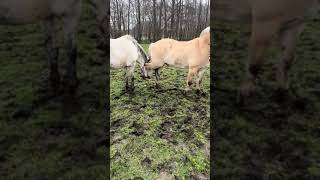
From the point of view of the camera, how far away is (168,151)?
1.88 metres

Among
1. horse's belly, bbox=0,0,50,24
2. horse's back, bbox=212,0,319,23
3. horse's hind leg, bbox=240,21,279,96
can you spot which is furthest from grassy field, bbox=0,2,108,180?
horse's back, bbox=212,0,319,23

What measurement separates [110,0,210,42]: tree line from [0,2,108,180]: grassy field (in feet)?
2.90

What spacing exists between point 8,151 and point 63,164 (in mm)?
460

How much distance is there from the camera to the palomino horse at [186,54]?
2.73 m

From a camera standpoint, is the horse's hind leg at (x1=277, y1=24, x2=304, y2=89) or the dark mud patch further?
the horse's hind leg at (x1=277, y1=24, x2=304, y2=89)

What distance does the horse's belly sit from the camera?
2359mm

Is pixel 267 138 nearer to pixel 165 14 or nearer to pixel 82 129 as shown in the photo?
pixel 82 129

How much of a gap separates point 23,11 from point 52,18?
31 cm

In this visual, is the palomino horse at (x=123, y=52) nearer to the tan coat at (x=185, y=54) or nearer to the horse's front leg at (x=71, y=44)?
the tan coat at (x=185, y=54)

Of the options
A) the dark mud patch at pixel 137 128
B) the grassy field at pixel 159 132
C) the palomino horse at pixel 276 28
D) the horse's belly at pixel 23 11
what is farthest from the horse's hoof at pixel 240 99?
the horse's belly at pixel 23 11

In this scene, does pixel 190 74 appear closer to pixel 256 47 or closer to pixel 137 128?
pixel 256 47

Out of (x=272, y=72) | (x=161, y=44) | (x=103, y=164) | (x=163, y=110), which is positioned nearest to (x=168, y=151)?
(x=103, y=164)

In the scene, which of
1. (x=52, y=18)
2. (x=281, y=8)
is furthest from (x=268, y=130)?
(x=52, y=18)

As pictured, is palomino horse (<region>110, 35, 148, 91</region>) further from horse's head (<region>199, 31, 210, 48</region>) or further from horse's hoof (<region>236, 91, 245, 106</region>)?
horse's hoof (<region>236, 91, 245, 106</region>)
